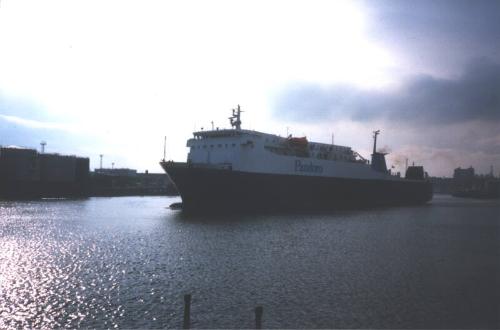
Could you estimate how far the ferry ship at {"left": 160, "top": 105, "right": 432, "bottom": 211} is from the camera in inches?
1556

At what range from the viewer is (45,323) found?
10.9 metres

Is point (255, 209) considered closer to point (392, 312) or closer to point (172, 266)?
point (172, 266)

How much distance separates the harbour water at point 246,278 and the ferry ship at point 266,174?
10.5 meters

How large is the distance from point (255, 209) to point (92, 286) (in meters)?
29.8

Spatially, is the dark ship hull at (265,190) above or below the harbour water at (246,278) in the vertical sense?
above

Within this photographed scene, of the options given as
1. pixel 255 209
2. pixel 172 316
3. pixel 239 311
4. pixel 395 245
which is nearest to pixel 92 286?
pixel 172 316

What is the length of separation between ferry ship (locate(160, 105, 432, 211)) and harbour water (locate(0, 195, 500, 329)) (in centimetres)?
1055

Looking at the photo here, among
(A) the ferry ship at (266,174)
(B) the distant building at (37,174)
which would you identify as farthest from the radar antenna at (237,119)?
(B) the distant building at (37,174)

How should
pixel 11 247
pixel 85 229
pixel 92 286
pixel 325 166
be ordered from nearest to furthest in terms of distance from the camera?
pixel 92 286 < pixel 11 247 < pixel 85 229 < pixel 325 166

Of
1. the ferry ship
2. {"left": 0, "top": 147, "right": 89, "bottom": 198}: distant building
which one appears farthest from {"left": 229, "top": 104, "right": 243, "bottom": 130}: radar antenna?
{"left": 0, "top": 147, "right": 89, "bottom": 198}: distant building

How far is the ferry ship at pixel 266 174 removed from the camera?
39.5 m

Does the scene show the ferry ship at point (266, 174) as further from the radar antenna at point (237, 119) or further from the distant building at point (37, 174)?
the distant building at point (37, 174)

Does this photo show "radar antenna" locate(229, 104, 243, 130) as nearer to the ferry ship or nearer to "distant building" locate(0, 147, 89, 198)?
the ferry ship

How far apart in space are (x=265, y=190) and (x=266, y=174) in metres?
1.90
